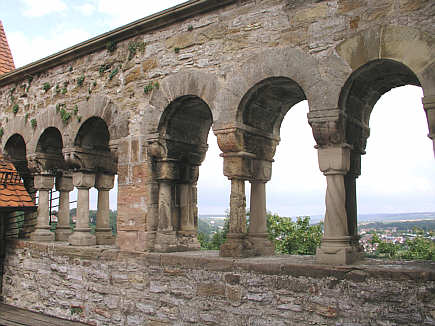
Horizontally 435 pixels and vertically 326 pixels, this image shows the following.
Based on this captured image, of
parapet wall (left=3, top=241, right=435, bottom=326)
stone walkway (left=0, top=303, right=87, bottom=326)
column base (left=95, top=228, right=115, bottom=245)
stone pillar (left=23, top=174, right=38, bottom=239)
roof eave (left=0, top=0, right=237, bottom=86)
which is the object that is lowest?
stone walkway (left=0, top=303, right=87, bottom=326)

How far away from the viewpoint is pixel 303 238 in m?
19.0

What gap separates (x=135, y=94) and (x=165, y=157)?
3.78 ft

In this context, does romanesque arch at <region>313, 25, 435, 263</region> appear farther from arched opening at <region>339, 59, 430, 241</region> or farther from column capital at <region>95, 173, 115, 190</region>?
column capital at <region>95, 173, 115, 190</region>

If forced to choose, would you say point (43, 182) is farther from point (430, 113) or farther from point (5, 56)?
point (430, 113)

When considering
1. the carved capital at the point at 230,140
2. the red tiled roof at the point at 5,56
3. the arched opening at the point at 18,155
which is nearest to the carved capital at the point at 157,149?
the carved capital at the point at 230,140

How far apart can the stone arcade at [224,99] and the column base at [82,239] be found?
2cm

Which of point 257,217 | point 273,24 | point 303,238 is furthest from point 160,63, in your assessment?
point 303,238

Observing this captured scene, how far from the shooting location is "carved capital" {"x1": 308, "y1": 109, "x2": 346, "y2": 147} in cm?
510

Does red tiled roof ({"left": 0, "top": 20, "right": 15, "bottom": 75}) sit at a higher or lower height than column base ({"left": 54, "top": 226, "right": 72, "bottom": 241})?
higher

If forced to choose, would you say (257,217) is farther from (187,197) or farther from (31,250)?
(31,250)

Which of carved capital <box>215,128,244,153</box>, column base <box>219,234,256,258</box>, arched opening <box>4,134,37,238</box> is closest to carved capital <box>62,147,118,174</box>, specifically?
arched opening <box>4,134,37,238</box>

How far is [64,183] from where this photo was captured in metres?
9.38

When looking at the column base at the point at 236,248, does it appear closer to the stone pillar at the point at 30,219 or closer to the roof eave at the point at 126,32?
the roof eave at the point at 126,32

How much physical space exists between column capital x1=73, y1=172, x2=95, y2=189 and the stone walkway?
7.41ft
